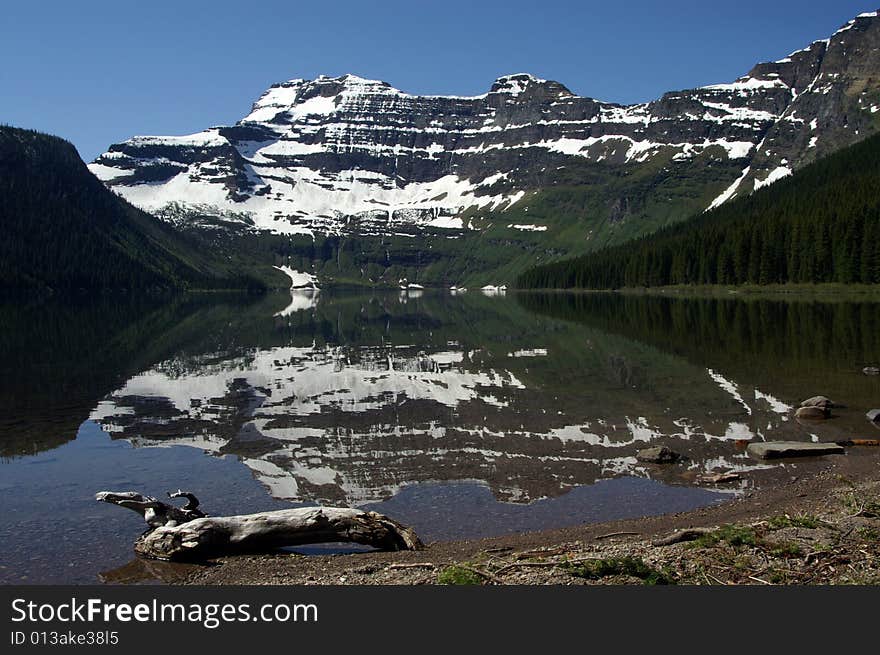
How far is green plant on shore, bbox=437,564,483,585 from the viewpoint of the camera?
1298 centimetres

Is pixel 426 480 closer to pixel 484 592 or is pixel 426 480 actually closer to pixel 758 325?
pixel 484 592

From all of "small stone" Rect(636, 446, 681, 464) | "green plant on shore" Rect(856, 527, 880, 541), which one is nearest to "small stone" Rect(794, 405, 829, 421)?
"small stone" Rect(636, 446, 681, 464)

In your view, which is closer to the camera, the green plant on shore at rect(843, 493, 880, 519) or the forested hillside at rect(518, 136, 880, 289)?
the green plant on shore at rect(843, 493, 880, 519)

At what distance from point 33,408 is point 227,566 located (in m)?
27.8

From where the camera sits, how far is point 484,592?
11609 mm

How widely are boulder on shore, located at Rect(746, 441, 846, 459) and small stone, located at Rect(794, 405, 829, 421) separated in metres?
5.93

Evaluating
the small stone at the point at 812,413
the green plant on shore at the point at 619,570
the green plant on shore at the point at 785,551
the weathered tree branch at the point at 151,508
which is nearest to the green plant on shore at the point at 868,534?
the green plant on shore at the point at 785,551

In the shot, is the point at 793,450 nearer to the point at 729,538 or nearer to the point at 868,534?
the point at 868,534

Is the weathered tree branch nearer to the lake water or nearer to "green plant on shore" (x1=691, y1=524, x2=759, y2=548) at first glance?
the lake water

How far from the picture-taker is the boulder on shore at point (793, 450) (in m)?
27.3

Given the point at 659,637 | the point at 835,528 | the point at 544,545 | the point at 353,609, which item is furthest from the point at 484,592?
the point at 835,528

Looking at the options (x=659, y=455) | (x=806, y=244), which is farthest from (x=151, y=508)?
(x=806, y=244)

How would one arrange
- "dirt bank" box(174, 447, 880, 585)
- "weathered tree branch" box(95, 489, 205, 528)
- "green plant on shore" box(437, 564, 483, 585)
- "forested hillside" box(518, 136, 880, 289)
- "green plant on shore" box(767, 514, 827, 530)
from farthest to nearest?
"forested hillside" box(518, 136, 880, 289), "weathered tree branch" box(95, 489, 205, 528), "green plant on shore" box(767, 514, 827, 530), "dirt bank" box(174, 447, 880, 585), "green plant on shore" box(437, 564, 483, 585)

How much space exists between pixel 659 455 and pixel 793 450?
5281mm
